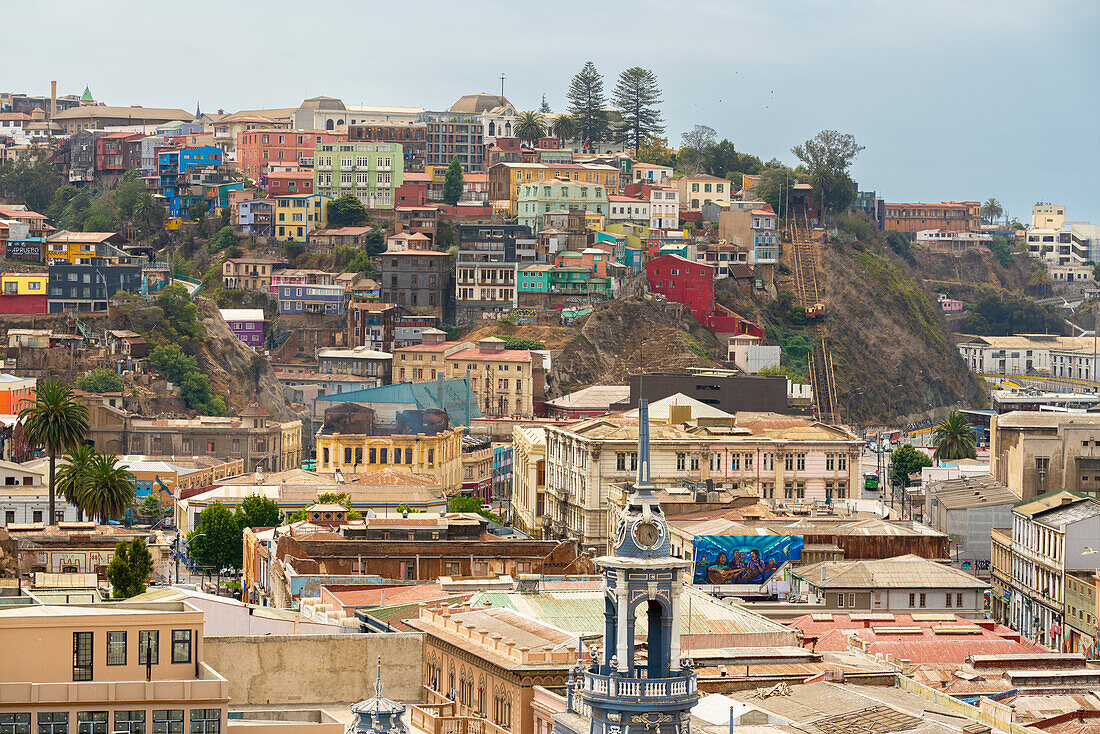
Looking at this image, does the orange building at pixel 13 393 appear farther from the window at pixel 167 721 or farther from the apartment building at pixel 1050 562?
the window at pixel 167 721

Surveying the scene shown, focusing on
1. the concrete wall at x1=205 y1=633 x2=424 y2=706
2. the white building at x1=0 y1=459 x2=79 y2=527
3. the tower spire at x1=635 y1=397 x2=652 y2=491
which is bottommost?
the white building at x1=0 y1=459 x2=79 y2=527

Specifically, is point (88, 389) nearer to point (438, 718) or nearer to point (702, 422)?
point (702, 422)

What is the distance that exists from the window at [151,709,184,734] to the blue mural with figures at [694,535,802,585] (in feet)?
200

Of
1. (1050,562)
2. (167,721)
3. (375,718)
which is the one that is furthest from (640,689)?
(1050,562)

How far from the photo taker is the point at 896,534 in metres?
121

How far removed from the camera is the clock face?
1569 inches

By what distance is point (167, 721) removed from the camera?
168ft

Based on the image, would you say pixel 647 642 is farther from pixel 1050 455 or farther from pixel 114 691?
pixel 1050 455

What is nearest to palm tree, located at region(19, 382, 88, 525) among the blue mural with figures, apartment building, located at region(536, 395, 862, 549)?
apartment building, located at region(536, 395, 862, 549)

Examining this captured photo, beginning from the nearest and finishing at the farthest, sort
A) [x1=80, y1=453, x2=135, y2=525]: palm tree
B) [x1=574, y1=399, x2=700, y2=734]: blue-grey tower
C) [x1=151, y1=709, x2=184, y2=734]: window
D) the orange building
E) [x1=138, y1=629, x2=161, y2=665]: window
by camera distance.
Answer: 1. [x1=574, y1=399, x2=700, y2=734]: blue-grey tower
2. [x1=151, y1=709, x2=184, y2=734]: window
3. [x1=138, y1=629, x2=161, y2=665]: window
4. [x1=80, y1=453, x2=135, y2=525]: palm tree
5. the orange building

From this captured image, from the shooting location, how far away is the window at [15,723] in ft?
164

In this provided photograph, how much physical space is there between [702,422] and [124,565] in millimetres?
81599

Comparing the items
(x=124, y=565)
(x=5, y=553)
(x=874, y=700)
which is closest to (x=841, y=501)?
(x=5, y=553)

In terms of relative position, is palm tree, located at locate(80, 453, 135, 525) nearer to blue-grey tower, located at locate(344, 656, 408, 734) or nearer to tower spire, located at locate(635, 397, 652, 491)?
tower spire, located at locate(635, 397, 652, 491)
